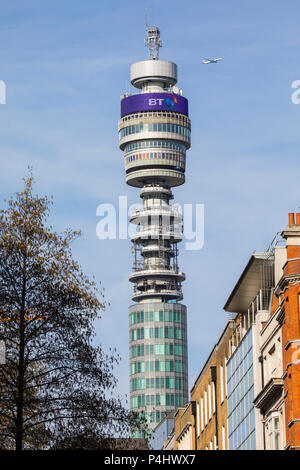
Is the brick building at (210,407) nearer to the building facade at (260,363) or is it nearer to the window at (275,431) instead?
the building facade at (260,363)

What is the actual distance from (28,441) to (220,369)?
139 feet

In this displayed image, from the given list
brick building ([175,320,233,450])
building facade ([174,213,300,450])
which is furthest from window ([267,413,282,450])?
brick building ([175,320,233,450])

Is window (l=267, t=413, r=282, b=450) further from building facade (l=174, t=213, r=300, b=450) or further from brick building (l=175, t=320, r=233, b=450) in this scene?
brick building (l=175, t=320, r=233, b=450)

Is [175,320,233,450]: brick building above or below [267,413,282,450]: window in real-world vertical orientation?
above

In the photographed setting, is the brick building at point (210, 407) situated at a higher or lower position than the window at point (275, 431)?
higher

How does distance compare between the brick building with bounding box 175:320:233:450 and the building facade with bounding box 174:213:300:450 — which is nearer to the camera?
the building facade with bounding box 174:213:300:450

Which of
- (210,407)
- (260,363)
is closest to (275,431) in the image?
(260,363)

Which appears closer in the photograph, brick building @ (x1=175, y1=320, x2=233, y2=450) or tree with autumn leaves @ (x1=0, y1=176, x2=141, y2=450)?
tree with autumn leaves @ (x1=0, y1=176, x2=141, y2=450)

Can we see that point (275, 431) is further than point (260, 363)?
No

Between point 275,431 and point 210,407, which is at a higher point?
point 210,407

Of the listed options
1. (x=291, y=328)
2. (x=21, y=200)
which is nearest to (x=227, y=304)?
(x=291, y=328)

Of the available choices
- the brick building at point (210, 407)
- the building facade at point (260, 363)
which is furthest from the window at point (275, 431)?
the brick building at point (210, 407)

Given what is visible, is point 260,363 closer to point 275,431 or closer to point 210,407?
point 275,431

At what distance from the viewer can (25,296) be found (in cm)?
4434
